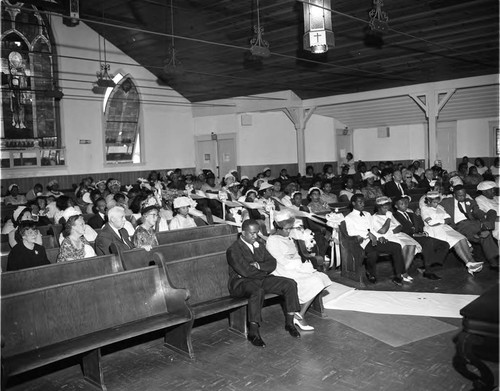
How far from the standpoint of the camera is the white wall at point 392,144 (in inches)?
723

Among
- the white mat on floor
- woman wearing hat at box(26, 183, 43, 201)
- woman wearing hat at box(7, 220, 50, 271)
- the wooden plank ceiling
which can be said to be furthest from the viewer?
woman wearing hat at box(26, 183, 43, 201)

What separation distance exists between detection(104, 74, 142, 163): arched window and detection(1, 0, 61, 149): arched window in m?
1.83

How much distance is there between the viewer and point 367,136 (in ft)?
64.2

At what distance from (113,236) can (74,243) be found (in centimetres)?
54

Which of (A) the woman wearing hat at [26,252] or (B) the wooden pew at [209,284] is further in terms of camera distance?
(A) the woman wearing hat at [26,252]

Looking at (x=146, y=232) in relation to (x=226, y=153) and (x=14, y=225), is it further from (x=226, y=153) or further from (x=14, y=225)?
(x=226, y=153)

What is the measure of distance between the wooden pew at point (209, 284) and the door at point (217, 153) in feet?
43.2

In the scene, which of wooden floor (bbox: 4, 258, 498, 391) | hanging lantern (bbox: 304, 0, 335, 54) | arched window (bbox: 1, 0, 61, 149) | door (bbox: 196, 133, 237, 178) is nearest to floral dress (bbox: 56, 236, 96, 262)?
wooden floor (bbox: 4, 258, 498, 391)

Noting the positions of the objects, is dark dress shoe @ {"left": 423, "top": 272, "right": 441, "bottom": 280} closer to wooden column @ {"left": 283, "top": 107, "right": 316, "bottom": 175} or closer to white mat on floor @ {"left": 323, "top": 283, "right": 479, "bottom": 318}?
white mat on floor @ {"left": 323, "top": 283, "right": 479, "bottom": 318}

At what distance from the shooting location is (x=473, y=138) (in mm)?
17094

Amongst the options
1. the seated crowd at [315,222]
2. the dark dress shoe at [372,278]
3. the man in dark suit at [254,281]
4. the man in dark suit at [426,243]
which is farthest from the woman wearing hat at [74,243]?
the man in dark suit at [426,243]

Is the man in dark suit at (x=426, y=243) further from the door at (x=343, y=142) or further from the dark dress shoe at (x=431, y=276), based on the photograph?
the door at (x=343, y=142)

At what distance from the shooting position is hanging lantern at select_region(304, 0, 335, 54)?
6.24m

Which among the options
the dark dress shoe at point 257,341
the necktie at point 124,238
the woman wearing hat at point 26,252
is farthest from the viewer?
the necktie at point 124,238
